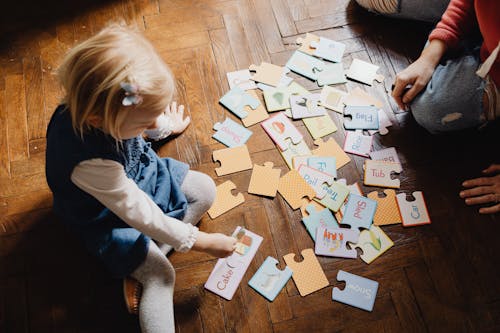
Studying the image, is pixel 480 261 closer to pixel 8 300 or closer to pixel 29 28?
pixel 8 300

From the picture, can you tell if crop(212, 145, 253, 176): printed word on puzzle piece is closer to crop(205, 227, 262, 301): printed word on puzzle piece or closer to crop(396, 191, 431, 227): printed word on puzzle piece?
crop(205, 227, 262, 301): printed word on puzzle piece

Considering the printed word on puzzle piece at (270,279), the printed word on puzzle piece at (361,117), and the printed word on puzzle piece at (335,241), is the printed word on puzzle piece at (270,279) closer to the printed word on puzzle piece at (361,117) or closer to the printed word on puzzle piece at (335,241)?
the printed word on puzzle piece at (335,241)

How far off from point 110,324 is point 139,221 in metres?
0.44

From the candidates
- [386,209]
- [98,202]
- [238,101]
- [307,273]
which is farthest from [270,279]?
[238,101]

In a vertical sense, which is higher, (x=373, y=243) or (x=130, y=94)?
(x=130, y=94)

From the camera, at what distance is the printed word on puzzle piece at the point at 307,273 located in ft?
4.65

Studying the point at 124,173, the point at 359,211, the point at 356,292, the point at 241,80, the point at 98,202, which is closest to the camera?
the point at 124,173

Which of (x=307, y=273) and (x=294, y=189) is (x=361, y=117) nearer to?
(x=294, y=189)

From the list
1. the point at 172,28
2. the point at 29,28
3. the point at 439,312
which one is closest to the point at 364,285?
the point at 439,312

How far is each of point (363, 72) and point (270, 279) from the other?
2.99 feet

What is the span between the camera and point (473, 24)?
1546mm

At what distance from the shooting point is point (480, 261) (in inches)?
57.9

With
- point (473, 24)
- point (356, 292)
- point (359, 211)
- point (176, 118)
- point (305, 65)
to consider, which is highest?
point (473, 24)

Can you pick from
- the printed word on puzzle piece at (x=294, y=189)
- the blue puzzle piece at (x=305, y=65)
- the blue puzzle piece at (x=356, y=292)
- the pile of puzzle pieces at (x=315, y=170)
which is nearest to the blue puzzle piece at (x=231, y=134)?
the pile of puzzle pieces at (x=315, y=170)
